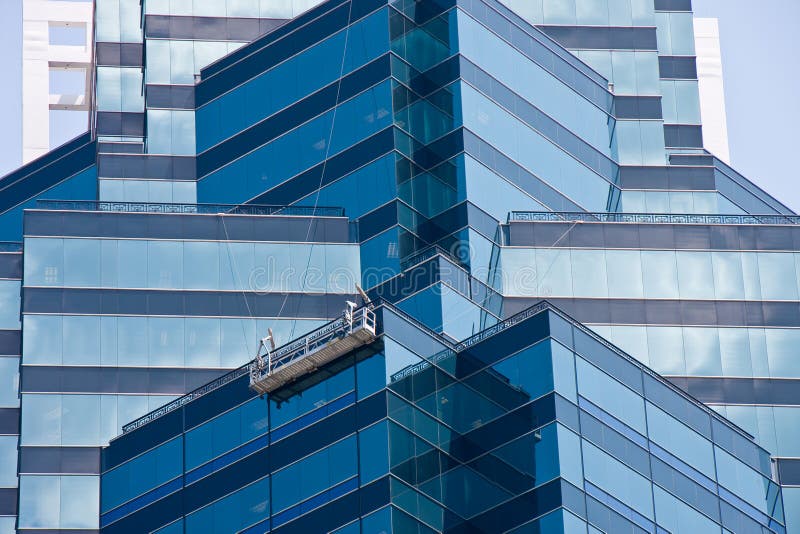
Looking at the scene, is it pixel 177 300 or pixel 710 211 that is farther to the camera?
pixel 710 211

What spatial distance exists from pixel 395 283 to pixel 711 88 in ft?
175

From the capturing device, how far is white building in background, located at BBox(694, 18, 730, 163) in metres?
140

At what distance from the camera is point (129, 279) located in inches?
3930

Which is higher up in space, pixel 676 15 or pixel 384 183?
pixel 676 15

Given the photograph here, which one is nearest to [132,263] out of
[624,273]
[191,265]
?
[191,265]

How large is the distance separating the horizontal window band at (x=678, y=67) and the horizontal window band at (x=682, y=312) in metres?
21.9

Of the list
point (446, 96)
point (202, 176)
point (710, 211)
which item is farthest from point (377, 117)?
point (710, 211)

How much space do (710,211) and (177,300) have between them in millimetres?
30232

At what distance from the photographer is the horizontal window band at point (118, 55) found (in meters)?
118

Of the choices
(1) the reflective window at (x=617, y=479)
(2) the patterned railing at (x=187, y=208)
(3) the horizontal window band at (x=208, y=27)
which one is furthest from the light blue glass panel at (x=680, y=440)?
(3) the horizontal window band at (x=208, y=27)

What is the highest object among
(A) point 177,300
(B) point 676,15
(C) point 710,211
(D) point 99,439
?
(B) point 676,15

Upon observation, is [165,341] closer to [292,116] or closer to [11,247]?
[11,247]

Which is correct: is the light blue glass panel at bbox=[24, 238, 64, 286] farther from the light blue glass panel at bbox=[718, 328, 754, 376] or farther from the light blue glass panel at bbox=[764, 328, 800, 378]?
the light blue glass panel at bbox=[764, 328, 800, 378]

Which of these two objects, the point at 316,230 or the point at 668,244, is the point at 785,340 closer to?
the point at 668,244
